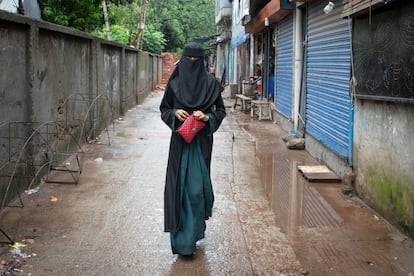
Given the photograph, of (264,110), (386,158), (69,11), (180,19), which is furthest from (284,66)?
(180,19)

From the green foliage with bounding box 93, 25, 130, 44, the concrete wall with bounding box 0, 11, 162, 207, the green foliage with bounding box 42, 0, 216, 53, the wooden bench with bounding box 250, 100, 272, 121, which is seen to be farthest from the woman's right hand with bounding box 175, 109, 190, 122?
the green foliage with bounding box 42, 0, 216, 53

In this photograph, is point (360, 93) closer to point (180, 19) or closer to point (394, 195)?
point (394, 195)

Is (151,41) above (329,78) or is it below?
above

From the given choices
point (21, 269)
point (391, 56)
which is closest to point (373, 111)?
point (391, 56)

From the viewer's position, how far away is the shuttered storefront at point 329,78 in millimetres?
7402

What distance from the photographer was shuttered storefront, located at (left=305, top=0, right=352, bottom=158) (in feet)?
24.3

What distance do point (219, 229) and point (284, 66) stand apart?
8.87m

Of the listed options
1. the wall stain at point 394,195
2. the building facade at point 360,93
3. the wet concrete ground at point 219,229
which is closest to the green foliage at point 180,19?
the building facade at point 360,93

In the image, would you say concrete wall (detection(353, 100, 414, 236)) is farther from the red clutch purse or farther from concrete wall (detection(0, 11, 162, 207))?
concrete wall (detection(0, 11, 162, 207))

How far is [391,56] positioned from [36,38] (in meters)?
4.47

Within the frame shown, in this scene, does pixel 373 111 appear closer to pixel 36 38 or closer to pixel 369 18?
pixel 369 18

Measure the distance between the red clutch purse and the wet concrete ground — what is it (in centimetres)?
107

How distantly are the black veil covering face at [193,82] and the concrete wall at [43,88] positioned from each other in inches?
73.4

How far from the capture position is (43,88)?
23.9 ft
